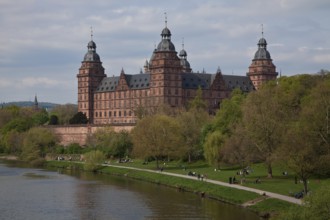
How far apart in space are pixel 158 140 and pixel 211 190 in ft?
76.5

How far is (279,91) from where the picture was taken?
79.4m

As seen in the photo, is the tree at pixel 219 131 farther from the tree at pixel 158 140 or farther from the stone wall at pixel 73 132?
the stone wall at pixel 73 132

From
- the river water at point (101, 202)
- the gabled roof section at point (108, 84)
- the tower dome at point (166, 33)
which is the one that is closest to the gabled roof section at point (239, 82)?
the tower dome at point (166, 33)

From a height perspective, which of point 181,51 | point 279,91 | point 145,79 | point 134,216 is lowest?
point 134,216

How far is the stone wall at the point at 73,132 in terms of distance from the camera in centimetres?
12594

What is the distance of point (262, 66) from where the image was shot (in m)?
152

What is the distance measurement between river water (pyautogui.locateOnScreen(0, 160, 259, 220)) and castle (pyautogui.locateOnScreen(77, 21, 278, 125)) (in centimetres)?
5519

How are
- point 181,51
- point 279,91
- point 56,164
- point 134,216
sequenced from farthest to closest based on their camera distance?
1. point 181,51
2. point 56,164
3. point 279,91
4. point 134,216

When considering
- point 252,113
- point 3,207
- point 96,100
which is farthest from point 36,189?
point 96,100

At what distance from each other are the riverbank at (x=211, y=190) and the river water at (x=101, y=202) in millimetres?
960

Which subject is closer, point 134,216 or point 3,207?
point 134,216

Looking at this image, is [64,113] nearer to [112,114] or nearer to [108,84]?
[108,84]

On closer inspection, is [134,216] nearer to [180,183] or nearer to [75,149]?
[180,183]

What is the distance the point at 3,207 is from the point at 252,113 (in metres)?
27.7
